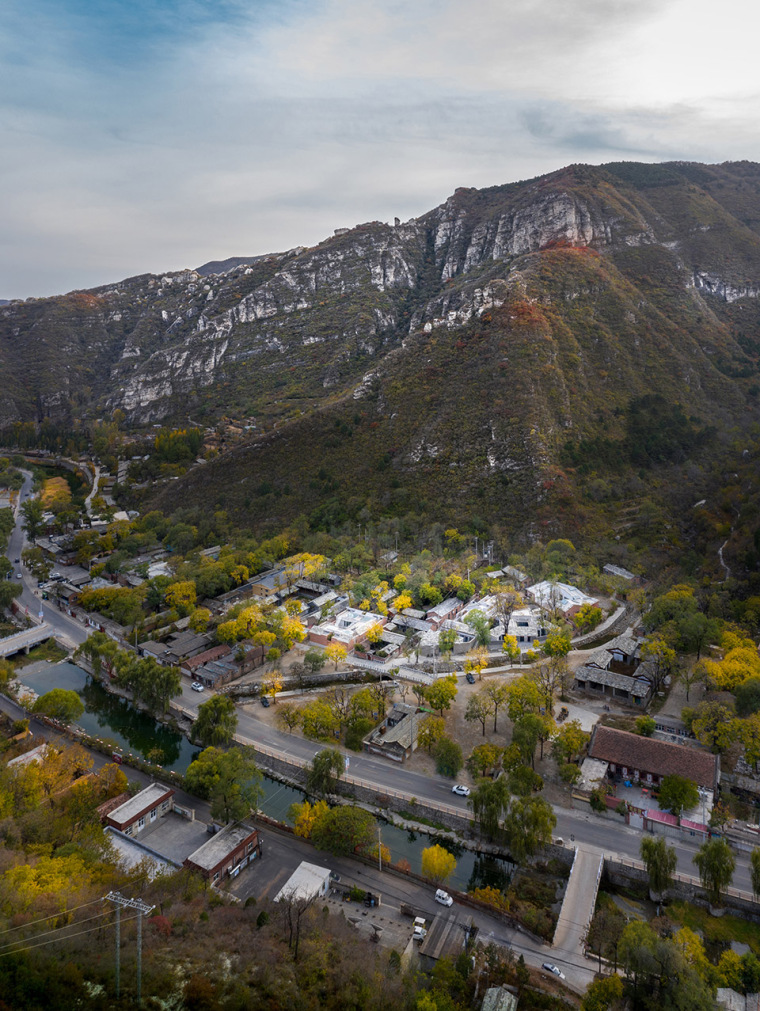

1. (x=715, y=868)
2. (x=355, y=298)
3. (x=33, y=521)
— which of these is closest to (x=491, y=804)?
(x=715, y=868)

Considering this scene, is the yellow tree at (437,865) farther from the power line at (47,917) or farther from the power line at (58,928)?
the power line at (47,917)

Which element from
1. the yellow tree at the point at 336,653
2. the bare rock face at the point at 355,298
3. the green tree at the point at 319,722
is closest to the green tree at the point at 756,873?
the green tree at the point at 319,722

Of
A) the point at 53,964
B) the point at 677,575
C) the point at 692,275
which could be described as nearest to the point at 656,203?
the point at 692,275

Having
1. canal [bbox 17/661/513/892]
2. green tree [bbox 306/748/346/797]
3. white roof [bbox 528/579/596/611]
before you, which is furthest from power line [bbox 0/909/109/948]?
white roof [bbox 528/579/596/611]

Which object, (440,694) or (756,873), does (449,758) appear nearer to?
(440,694)

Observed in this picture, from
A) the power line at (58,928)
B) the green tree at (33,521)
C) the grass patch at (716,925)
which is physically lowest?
the grass patch at (716,925)

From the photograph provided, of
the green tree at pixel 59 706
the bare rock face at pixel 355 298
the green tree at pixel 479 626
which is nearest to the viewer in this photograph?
the green tree at pixel 59 706

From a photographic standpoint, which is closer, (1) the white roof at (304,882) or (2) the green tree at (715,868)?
(2) the green tree at (715,868)
